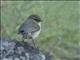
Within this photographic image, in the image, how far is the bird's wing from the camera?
699 cm

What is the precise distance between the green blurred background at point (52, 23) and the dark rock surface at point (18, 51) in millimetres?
2027

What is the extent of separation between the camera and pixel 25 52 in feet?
22.4

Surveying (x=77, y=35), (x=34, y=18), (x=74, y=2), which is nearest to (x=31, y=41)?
(x=34, y=18)

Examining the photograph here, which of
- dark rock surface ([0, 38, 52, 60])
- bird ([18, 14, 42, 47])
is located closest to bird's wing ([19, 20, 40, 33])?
bird ([18, 14, 42, 47])

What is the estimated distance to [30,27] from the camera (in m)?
7.13

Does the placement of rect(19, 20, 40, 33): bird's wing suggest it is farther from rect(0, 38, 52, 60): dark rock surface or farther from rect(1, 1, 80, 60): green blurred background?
rect(1, 1, 80, 60): green blurred background

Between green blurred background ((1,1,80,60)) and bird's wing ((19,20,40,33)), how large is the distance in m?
1.82

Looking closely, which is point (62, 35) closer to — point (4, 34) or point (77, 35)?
point (77, 35)

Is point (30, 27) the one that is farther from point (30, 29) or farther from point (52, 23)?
point (52, 23)

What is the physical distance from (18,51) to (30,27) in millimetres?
533

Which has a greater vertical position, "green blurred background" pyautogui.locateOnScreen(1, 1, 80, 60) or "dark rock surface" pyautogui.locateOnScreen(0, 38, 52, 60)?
"dark rock surface" pyautogui.locateOnScreen(0, 38, 52, 60)

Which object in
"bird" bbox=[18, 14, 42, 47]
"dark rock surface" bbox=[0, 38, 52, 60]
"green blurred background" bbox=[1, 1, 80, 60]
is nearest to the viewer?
"dark rock surface" bbox=[0, 38, 52, 60]

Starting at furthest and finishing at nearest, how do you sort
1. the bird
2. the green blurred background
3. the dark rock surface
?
the green blurred background < the bird < the dark rock surface

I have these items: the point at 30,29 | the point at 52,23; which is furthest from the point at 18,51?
the point at 52,23
